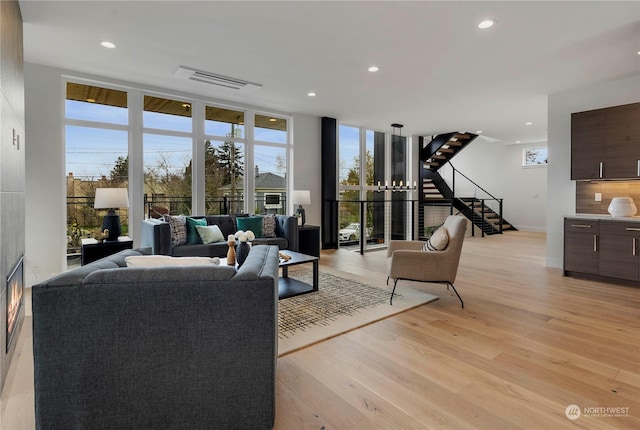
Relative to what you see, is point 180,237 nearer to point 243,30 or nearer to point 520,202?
point 243,30

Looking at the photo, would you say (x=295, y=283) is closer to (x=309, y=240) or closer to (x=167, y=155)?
(x=309, y=240)

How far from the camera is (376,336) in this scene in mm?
2838

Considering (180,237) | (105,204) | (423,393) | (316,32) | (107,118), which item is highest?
(316,32)

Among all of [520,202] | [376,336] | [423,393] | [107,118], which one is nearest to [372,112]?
[107,118]

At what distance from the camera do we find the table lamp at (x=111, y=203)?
4.32 m

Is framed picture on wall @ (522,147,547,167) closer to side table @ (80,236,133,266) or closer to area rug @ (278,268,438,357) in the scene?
area rug @ (278,268,438,357)

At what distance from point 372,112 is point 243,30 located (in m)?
3.84

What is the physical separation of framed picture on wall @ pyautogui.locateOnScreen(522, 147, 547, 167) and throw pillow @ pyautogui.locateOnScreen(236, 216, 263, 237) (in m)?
9.21

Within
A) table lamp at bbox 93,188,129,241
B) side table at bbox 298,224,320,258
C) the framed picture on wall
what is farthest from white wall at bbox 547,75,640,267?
table lamp at bbox 93,188,129,241

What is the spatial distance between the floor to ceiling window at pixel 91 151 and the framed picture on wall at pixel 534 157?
10.9 m

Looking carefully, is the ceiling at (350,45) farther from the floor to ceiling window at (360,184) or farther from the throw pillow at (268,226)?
the floor to ceiling window at (360,184)

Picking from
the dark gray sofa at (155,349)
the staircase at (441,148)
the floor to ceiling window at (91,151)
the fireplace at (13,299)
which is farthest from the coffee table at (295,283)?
the staircase at (441,148)

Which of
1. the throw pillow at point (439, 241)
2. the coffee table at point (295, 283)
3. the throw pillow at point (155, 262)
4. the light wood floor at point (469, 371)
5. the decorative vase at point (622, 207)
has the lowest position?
the light wood floor at point (469, 371)

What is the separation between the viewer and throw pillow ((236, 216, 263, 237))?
214 inches
